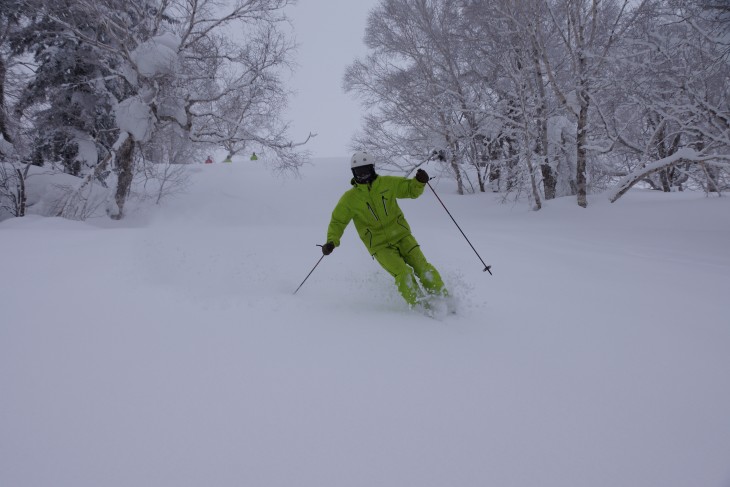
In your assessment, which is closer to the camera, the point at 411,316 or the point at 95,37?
the point at 411,316


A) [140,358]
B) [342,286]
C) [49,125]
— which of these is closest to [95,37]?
[49,125]

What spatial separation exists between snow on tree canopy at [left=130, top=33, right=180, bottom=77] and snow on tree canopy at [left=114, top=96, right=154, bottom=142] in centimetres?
90

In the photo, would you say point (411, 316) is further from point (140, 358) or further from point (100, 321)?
point (100, 321)

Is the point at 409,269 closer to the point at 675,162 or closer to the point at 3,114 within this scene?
the point at 675,162

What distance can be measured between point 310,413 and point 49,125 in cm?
1501

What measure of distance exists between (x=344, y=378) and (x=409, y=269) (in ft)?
6.04

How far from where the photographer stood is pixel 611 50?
9.81 meters

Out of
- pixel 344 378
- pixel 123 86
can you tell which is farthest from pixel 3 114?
pixel 344 378

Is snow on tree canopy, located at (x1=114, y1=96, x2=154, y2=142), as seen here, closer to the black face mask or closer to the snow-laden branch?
the black face mask

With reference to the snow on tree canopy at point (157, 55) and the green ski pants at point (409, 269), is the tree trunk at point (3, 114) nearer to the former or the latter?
the snow on tree canopy at point (157, 55)

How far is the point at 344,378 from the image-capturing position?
225cm

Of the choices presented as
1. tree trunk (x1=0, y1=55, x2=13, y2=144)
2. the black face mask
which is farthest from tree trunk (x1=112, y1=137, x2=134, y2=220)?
the black face mask

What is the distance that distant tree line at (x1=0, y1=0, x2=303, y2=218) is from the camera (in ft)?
35.8

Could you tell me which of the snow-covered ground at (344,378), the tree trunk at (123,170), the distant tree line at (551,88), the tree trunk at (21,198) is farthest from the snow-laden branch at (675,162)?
the tree trunk at (21,198)
